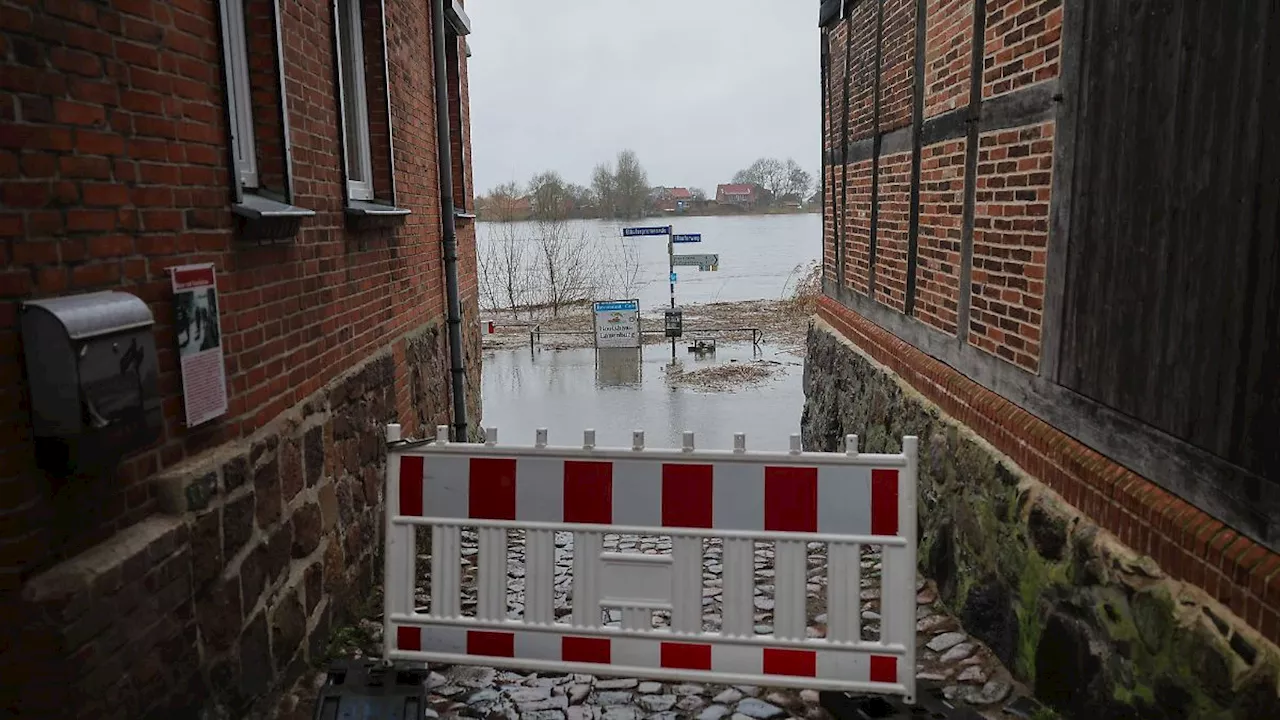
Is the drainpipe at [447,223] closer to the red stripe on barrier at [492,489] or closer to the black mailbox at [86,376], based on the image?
the red stripe on barrier at [492,489]

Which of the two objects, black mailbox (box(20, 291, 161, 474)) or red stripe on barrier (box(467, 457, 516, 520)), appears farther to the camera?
red stripe on barrier (box(467, 457, 516, 520))

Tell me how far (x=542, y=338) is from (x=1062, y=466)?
20336 mm

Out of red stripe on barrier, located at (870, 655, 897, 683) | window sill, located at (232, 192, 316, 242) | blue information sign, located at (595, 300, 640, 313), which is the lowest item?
blue information sign, located at (595, 300, 640, 313)

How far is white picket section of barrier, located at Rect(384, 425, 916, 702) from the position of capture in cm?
313

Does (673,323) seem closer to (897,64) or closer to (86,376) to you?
(897,64)

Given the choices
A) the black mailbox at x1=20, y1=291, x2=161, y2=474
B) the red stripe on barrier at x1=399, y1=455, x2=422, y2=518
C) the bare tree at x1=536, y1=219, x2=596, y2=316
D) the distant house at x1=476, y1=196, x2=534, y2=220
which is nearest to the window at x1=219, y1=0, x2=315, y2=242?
the red stripe on barrier at x1=399, y1=455, x2=422, y2=518

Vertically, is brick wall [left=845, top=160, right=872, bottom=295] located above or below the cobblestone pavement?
above

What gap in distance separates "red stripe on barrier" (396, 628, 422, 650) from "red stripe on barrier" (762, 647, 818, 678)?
127cm

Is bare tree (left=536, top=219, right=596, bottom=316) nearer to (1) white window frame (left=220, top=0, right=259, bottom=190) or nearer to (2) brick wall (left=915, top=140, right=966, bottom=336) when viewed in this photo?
(2) brick wall (left=915, top=140, right=966, bottom=336)

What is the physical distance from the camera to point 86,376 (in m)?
2.13

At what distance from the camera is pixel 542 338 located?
76.8 feet

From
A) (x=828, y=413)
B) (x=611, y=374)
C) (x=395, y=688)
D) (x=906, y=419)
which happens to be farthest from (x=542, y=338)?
(x=395, y=688)

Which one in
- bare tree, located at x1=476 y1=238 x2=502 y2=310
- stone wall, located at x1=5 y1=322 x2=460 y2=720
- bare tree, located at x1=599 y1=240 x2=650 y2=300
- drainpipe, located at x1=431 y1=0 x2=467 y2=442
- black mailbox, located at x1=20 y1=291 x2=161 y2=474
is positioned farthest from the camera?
bare tree, located at x1=599 y1=240 x2=650 y2=300

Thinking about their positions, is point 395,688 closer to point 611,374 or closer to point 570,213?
point 611,374
